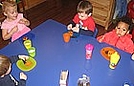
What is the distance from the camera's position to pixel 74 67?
6.57 ft

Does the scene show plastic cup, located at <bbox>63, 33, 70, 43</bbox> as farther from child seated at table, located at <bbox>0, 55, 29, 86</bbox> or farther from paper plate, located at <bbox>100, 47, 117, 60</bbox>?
child seated at table, located at <bbox>0, 55, 29, 86</bbox>

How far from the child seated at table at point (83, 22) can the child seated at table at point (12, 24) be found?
50 centimetres

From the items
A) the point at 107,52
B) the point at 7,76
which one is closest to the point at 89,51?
the point at 107,52

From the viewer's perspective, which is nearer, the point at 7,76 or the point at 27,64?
the point at 7,76

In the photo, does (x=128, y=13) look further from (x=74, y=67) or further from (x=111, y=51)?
(x=74, y=67)

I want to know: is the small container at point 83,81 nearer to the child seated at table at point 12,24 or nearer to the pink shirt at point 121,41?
the pink shirt at point 121,41

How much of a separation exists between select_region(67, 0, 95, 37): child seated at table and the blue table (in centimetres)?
6

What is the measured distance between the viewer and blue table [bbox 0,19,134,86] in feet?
6.21

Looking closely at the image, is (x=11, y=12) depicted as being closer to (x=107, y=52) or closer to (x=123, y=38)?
(x=107, y=52)

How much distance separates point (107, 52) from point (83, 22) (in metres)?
0.51

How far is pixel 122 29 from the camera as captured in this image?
91.4 inches

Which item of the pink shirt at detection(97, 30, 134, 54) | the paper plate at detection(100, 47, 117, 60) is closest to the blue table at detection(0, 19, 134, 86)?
the paper plate at detection(100, 47, 117, 60)

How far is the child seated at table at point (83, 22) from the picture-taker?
7.71ft

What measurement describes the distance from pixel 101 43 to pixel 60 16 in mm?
1884
